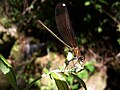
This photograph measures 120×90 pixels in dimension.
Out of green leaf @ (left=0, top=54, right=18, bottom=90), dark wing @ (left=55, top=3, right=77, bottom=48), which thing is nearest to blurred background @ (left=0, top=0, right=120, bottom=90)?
green leaf @ (left=0, top=54, right=18, bottom=90)

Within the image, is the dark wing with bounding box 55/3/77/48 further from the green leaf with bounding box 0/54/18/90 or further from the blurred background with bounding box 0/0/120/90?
the blurred background with bounding box 0/0/120/90

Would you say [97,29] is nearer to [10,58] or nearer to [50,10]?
[50,10]

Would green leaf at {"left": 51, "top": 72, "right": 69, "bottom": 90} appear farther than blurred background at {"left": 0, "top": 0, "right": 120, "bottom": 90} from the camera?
No

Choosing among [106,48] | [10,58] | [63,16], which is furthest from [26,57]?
[63,16]

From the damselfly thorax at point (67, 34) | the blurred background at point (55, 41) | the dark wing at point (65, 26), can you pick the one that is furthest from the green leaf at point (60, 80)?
the blurred background at point (55, 41)

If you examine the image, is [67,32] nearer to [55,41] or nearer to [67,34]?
[67,34]

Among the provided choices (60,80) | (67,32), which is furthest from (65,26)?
(60,80)
